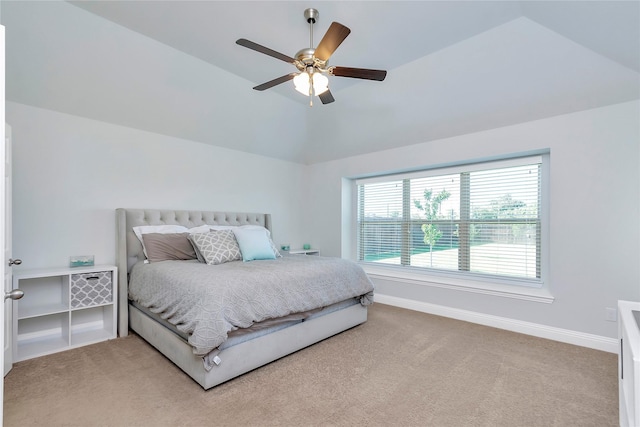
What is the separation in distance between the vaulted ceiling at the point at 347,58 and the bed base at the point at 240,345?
7.62ft

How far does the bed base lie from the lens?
2.28 m

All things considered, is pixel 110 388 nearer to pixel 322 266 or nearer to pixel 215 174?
A: pixel 322 266

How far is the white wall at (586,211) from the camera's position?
2836 millimetres

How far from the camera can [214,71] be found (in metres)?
3.43

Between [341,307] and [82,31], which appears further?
[341,307]

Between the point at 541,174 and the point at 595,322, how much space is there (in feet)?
5.12

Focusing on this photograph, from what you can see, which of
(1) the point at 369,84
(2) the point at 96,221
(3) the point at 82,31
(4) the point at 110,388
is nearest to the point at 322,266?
(4) the point at 110,388

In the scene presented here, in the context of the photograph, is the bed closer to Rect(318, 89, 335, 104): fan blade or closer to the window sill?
the window sill

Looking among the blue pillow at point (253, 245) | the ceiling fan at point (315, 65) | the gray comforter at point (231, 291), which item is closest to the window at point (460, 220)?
the gray comforter at point (231, 291)

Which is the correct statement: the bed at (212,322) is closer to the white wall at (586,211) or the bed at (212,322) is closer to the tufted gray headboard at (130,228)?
the tufted gray headboard at (130,228)

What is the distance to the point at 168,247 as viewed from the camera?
341 centimetres

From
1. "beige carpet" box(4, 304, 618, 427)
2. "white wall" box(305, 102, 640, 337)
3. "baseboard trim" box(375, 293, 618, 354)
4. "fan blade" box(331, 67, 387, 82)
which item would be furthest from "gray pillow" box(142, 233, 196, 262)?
"white wall" box(305, 102, 640, 337)

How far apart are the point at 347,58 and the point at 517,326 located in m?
3.37

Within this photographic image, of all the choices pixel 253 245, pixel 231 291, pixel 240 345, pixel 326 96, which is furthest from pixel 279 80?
pixel 240 345
